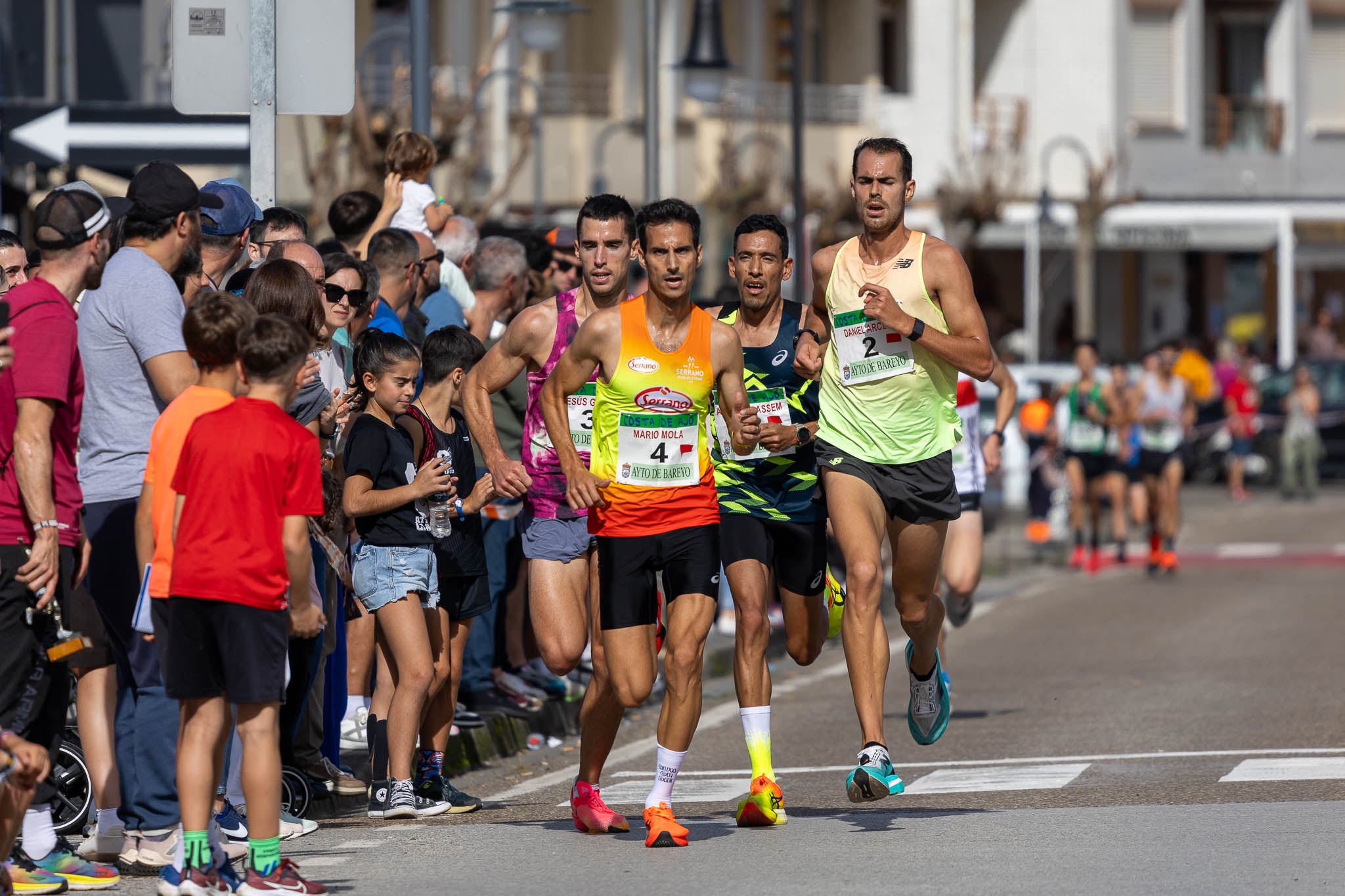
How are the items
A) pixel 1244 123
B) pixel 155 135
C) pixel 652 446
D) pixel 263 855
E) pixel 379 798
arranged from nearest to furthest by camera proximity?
pixel 263 855
pixel 652 446
pixel 379 798
pixel 155 135
pixel 1244 123

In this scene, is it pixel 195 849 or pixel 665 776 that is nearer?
pixel 195 849

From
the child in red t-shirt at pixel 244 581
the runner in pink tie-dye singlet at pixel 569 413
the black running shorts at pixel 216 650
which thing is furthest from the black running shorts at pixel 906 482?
the black running shorts at pixel 216 650

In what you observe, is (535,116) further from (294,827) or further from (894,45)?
(894,45)

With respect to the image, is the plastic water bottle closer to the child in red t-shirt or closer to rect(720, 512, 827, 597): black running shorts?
rect(720, 512, 827, 597): black running shorts

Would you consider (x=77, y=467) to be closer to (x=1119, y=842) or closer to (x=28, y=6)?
(x=1119, y=842)

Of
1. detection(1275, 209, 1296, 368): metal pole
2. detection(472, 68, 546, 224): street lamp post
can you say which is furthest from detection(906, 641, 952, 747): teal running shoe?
detection(1275, 209, 1296, 368): metal pole

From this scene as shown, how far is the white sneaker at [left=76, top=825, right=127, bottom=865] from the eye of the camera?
24.7ft

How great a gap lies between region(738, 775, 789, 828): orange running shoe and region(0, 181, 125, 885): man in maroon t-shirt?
2.25 m

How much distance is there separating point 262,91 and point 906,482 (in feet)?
9.91

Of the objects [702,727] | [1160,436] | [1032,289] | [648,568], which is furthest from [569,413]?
[1032,289]

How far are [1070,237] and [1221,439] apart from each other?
456 inches

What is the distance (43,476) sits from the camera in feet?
22.7

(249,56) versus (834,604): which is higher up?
(249,56)

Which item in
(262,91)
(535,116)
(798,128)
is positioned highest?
(535,116)
